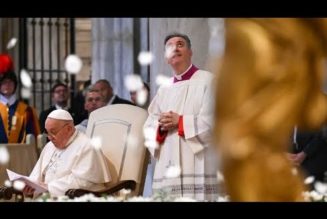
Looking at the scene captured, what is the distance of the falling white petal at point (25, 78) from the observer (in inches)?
186

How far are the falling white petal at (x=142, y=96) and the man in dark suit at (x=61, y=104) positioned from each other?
0.35 metres

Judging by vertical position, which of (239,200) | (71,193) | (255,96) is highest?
(255,96)

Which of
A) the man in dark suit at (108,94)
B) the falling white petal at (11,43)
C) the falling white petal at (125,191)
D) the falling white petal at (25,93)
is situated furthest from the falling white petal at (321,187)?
the falling white petal at (11,43)

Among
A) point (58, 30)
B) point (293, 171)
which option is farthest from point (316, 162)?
point (58, 30)

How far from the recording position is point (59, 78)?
479 cm

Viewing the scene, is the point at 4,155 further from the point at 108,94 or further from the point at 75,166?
the point at 108,94

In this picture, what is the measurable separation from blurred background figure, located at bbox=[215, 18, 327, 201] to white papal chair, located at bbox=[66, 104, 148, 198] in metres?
2.29

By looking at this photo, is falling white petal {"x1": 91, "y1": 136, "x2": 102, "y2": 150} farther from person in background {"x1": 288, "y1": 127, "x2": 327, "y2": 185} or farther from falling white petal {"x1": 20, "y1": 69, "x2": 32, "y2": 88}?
person in background {"x1": 288, "y1": 127, "x2": 327, "y2": 185}

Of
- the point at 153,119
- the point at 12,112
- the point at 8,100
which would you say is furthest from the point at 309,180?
the point at 12,112

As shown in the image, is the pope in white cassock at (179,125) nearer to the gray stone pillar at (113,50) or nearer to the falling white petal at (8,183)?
the gray stone pillar at (113,50)

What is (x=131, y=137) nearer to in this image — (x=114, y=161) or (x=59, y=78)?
(x=114, y=161)

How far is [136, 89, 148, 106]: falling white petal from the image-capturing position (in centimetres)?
464

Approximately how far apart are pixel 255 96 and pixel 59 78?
8.46 feet
